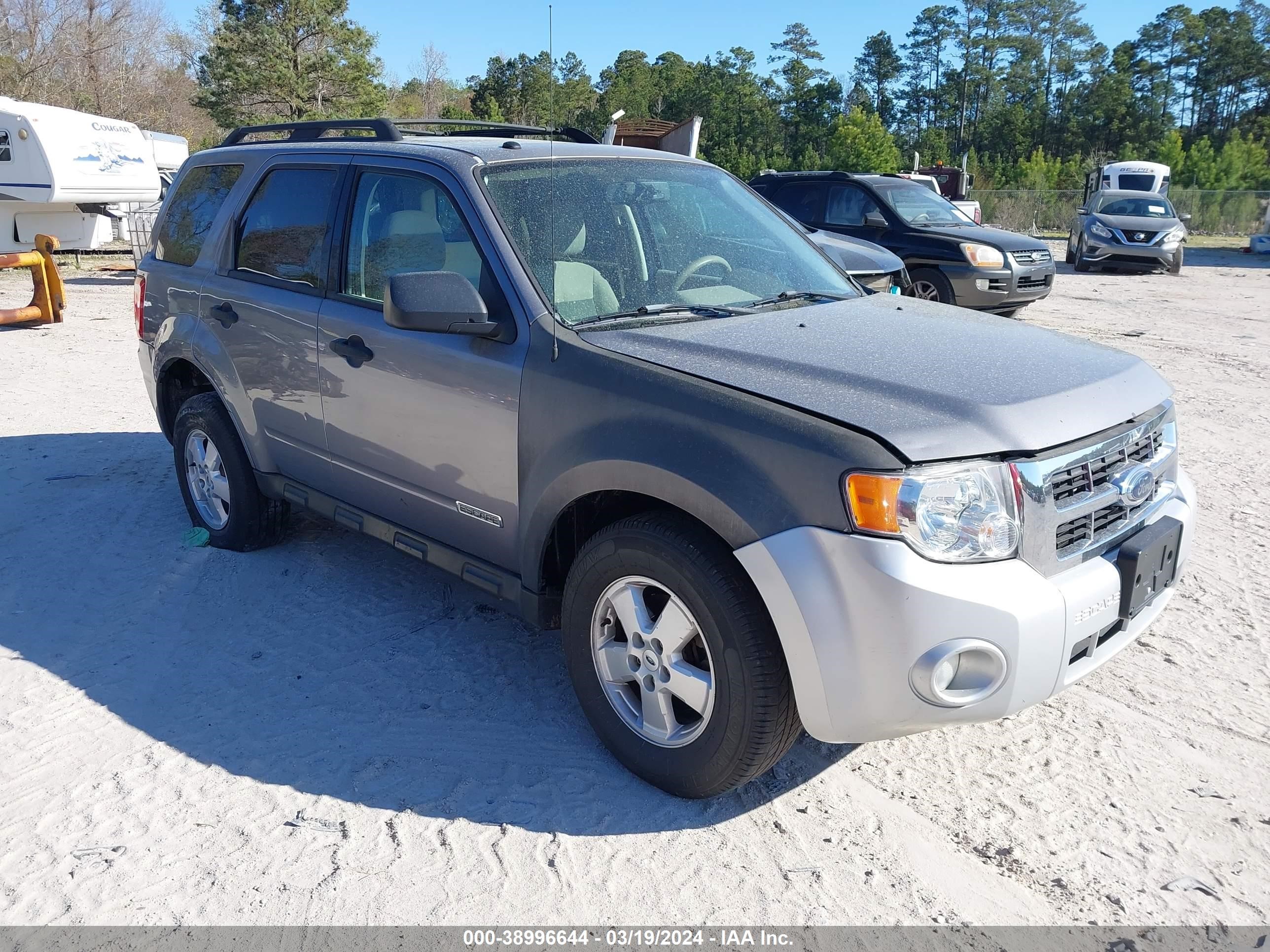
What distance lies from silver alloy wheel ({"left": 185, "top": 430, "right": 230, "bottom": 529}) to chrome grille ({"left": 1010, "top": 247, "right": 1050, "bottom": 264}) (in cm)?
968

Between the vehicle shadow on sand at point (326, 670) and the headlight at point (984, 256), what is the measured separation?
8689 mm

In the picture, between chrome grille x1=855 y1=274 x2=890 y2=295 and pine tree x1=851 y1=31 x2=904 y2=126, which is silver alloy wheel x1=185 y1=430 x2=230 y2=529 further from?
pine tree x1=851 y1=31 x2=904 y2=126

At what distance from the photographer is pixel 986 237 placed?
12.1 metres

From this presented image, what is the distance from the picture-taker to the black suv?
11773 millimetres

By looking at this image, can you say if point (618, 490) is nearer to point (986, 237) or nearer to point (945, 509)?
point (945, 509)

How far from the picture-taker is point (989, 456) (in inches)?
106

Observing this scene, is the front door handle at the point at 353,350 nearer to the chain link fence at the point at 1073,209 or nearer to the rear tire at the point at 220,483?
the rear tire at the point at 220,483

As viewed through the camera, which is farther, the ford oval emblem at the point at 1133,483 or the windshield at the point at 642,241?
the windshield at the point at 642,241

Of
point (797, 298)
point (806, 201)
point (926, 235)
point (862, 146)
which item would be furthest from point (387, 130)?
point (862, 146)

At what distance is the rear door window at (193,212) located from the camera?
500 centimetres

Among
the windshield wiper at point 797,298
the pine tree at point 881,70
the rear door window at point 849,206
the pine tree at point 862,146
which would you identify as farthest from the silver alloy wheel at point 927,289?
the pine tree at point 881,70

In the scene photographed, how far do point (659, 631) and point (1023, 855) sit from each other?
48.3 inches

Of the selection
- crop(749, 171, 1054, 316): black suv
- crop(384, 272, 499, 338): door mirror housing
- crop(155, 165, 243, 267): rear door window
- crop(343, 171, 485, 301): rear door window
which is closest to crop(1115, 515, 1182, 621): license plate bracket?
crop(384, 272, 499, 338): door mirror housing

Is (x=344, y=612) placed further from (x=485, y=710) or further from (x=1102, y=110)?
(x=1102, y=110)
